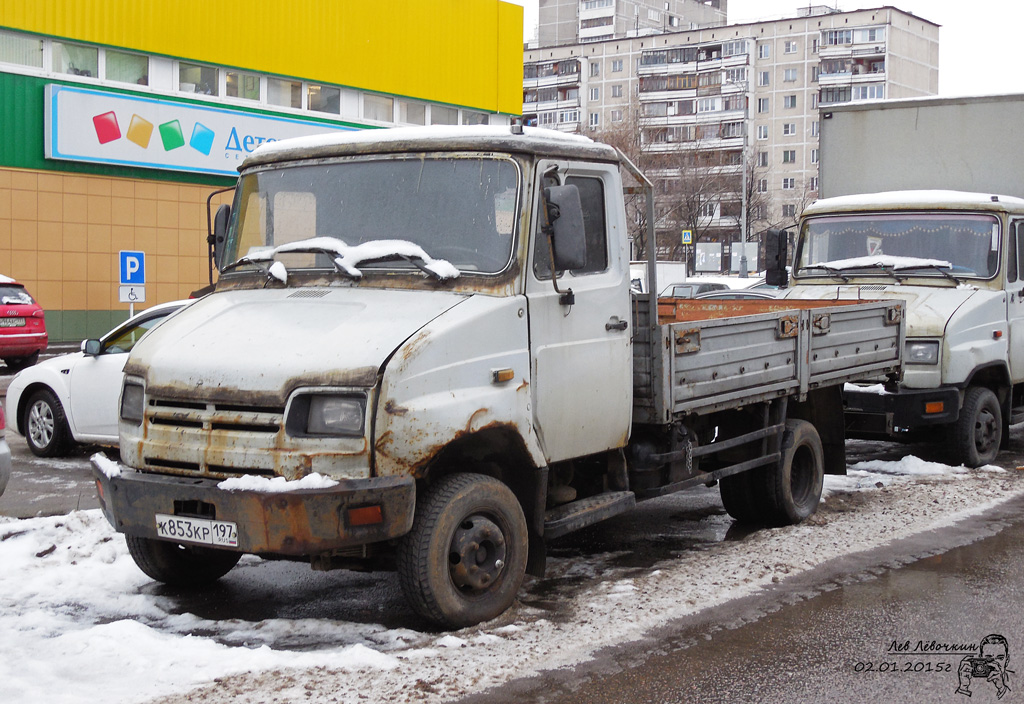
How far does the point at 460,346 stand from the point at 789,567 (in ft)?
9.00

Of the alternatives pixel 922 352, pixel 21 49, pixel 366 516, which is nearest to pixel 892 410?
pixel 922 352

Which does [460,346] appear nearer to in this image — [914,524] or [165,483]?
[165,483]

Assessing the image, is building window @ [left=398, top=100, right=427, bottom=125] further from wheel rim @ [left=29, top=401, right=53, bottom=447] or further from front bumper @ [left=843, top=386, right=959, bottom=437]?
front bumper @ [left=843, top=386, right=959, bottom=437]

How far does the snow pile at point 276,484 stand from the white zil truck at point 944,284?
628cm

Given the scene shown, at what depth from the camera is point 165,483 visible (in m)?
5.30

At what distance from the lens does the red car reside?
21.0m

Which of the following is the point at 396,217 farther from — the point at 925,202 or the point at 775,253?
the point at 925,202

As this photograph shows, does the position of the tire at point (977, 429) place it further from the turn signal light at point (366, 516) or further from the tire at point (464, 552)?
the turn signal light at point (366, 516)

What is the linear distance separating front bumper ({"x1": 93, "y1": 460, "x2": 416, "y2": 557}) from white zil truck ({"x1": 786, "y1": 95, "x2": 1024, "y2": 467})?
6.04 metres

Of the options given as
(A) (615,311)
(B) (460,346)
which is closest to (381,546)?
(B) (460,346)

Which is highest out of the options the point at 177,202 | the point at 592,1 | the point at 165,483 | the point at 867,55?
the point at 592,1

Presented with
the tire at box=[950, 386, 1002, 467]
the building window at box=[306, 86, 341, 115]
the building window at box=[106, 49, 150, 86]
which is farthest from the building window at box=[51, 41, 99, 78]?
the tire at box=[950, 386, 1002, 467]

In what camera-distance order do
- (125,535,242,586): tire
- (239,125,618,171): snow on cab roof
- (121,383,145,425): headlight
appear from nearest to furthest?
(121,383,145,425): headlight
(239,125,618,171): snow on cab roof
(125,535,242,586): tire

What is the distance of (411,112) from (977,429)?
81.2ft
